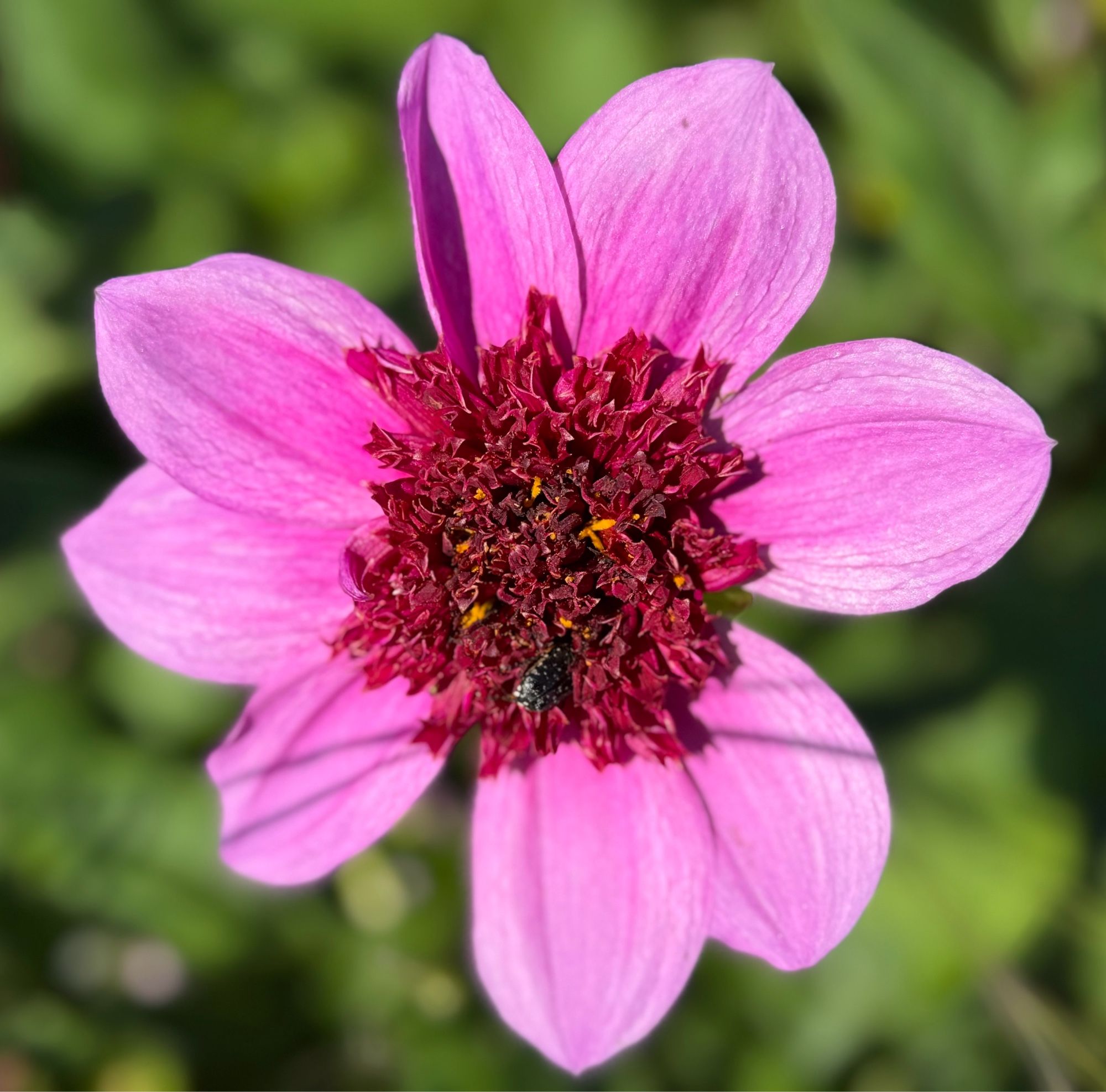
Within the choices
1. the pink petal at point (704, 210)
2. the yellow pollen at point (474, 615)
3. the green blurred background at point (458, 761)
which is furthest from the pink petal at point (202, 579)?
the green blurred background at point (458, 761)

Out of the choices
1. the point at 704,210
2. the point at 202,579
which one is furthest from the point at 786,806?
the point at 202,579

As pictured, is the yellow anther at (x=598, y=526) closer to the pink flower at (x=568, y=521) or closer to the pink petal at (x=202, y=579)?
the pink flower at (x=568, y=521)

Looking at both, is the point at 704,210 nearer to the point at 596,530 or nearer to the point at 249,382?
the point at 596,530

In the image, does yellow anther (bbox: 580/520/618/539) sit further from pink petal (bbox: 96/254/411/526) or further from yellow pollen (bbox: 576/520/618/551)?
pink petal (bbox: 96/254/411/526)

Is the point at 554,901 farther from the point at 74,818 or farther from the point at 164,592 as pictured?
the point at 74,818

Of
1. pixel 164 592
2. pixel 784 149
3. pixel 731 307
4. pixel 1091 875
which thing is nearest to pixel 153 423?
pixel 164 592
